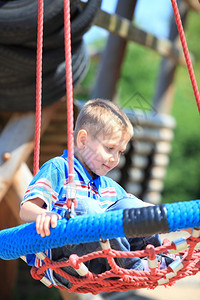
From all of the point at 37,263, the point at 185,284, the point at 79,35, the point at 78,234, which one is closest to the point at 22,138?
the point at 79,35

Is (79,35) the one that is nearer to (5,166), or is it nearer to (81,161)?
(5,166)

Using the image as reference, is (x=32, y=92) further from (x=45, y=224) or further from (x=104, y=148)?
(x=45, y=224)

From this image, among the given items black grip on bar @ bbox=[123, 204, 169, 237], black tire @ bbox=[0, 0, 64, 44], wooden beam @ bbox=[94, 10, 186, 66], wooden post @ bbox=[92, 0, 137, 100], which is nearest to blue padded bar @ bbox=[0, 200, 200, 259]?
black grip on bar @ bbox=[123, 204, 169, 237]

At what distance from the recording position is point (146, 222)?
3.13 feet

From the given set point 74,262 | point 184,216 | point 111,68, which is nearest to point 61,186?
point 74,262

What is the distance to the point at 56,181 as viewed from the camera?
3.94ft

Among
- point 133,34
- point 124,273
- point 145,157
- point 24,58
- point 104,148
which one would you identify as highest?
point 133,34

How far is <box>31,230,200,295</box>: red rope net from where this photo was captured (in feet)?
3.35

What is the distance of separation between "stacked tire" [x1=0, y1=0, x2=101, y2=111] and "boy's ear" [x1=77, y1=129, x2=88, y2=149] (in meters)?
0.71

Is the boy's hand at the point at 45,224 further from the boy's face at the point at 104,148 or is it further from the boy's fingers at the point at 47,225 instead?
the boy's face at the point at 104,148

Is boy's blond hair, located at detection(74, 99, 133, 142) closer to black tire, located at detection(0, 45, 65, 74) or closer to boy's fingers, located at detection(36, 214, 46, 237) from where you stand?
boy's fingers, located at detection(36, 214, 46, 237)

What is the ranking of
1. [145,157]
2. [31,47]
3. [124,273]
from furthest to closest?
[145,157] < [31,47] < [124,273]

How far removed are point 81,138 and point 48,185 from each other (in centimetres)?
17

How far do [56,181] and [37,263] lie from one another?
0.66 feet
